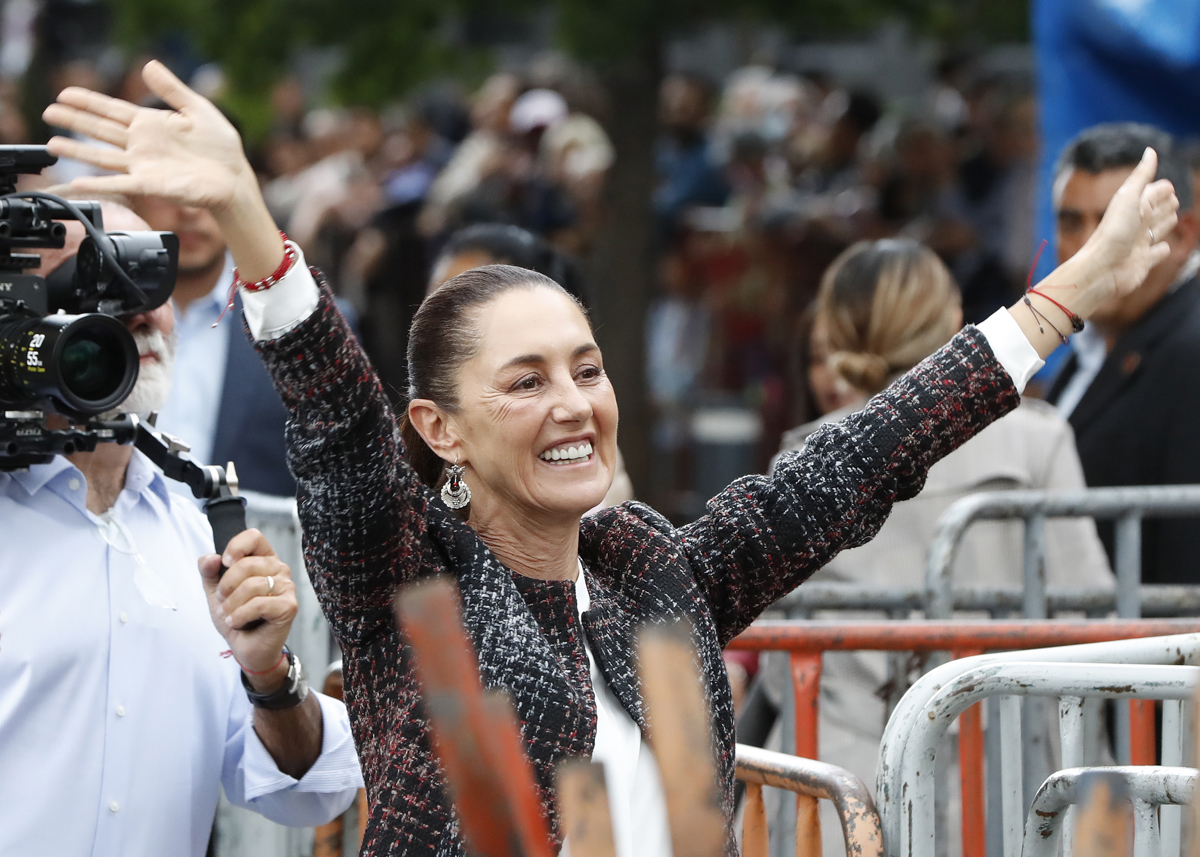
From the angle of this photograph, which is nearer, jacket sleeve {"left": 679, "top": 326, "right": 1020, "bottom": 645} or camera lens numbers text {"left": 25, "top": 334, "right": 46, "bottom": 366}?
camera lens numbers text {"left": 25, "top": 334, "right": 46, "bottom": 366}

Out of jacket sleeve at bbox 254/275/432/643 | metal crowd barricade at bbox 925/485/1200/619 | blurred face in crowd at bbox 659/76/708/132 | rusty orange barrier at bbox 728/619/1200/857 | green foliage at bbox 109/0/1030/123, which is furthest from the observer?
blurred face in crowd at bbox 659/76/708/132

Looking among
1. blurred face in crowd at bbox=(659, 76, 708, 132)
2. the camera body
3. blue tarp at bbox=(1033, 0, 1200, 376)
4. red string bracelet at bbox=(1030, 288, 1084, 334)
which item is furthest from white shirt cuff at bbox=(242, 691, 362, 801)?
blurred face in crowd at bbox=(659, 76, 708, 132)

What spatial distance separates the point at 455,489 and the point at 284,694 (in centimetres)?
46

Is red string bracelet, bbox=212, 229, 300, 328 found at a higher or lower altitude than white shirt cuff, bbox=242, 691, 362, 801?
higher

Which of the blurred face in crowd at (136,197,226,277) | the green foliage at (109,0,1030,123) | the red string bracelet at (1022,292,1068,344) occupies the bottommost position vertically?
the red string bracelet at (1022,292,1068,344)

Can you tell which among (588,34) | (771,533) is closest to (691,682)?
(771,533)

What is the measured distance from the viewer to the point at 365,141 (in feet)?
39.1

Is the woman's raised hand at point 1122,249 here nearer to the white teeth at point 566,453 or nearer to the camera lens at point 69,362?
the white teeth at point 566,453

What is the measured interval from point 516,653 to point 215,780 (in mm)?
770

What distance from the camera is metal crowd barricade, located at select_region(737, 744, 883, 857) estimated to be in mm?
2451

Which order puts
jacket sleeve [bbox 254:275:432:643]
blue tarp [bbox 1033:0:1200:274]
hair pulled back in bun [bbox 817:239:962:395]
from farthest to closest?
blue tarp [bbox 1033:0:1200:274]
hair pulled back in bun [bbox 817:239:962:395]
jacket sleeve [bbox 254:275:432:643]

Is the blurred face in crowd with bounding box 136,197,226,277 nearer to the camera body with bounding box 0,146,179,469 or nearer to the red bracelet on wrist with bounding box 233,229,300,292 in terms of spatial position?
the camera body with bounding box 0,146,179,469

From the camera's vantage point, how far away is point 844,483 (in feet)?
8.43

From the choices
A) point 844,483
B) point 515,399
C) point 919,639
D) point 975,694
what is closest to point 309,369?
point 515,399
